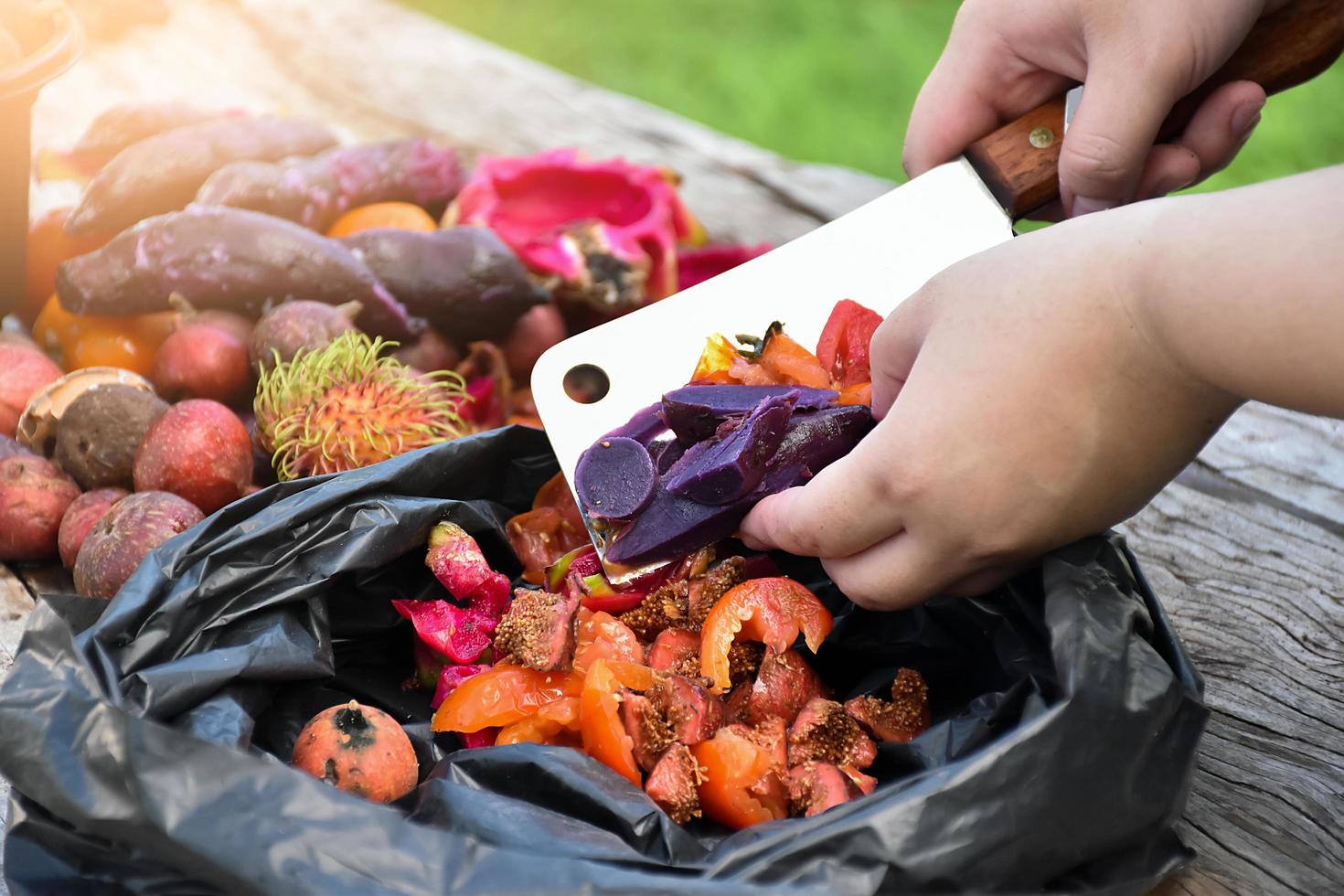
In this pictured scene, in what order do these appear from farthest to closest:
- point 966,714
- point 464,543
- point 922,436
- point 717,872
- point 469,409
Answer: point 469,409 < point 464,543 < point 966,714 < point 922,436 < point 717,872

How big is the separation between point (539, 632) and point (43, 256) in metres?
1.67

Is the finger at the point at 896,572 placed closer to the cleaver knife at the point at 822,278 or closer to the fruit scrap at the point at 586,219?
the cleaver knife at the point at 822,278

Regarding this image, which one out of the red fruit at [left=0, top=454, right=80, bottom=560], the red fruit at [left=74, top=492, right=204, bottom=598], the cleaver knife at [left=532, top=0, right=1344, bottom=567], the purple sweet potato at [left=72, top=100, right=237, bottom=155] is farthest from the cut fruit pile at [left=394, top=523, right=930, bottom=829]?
the purple sweet potato at [left=72, top=100, right=237, bottom=155]

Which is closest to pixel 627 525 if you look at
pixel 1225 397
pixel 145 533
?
pixel 145 533

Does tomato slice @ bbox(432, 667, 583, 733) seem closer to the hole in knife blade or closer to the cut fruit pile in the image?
the cut fruit pile

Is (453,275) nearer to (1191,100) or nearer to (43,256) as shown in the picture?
(43,256)

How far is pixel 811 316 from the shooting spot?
75.9 inches

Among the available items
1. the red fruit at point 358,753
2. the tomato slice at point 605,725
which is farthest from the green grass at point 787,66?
the red fruit at point 358,753

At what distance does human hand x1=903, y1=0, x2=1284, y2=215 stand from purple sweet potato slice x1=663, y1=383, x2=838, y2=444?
56cm

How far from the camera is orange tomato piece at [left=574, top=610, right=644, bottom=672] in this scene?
1.55 m

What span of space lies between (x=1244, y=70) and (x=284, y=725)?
172 centimetres

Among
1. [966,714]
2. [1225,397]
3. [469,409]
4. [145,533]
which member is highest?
[145,533]

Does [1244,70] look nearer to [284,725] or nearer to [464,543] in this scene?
[464,543]

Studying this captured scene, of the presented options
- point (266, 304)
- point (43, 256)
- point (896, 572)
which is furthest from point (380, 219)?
point (896, 572)
